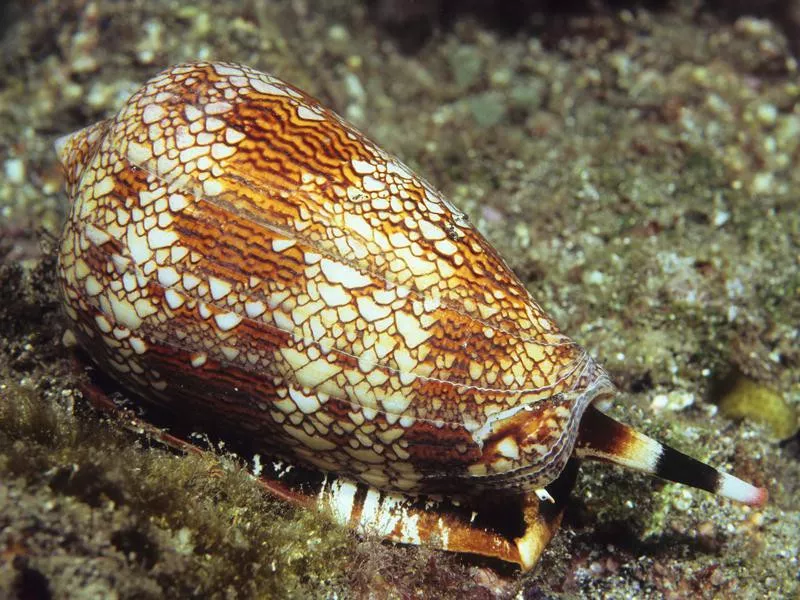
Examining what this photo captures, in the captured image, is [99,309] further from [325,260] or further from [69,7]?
[69,7]

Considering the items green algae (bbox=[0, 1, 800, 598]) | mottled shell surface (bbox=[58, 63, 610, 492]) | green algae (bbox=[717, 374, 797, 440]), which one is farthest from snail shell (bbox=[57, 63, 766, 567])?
green algae (bbox=[717, 374, 797, 440])

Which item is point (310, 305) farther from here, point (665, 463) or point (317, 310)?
point (665, 463)

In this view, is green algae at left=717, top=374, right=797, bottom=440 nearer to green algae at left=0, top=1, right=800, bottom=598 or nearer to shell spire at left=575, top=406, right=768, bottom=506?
green algae at left=0, top=1, right=800, bottom=598

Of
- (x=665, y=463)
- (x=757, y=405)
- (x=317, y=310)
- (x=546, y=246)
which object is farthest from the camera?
(x=546, y=246)

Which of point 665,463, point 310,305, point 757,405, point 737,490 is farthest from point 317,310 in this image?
point 757,405

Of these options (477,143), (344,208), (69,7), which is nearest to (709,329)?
(477,143)

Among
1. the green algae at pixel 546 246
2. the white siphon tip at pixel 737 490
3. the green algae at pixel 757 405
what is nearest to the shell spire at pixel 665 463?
the white siphon tip at pixel 737 490

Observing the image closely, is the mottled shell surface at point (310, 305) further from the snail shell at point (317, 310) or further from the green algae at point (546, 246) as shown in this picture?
the green algae at point (546, 246)
